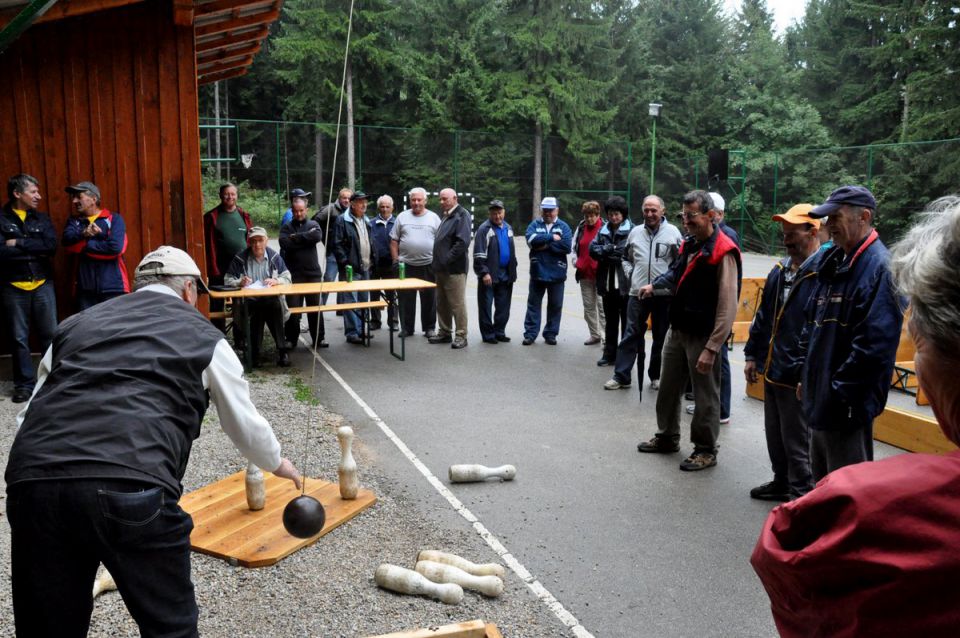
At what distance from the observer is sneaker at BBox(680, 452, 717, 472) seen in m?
6.00

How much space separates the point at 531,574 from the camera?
14.0ft

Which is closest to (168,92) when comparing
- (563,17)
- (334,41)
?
(334,41)

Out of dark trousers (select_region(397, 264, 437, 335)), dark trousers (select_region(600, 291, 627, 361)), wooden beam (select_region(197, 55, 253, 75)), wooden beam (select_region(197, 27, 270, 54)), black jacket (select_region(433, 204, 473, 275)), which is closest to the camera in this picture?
dark trousers (select_region(600, 291, 627, 361))

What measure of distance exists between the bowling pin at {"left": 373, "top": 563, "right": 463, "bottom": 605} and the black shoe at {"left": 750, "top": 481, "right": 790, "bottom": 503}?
8.42 ft

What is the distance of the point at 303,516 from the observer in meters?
3.81

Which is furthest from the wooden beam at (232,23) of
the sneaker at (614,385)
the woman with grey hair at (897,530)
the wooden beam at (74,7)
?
the woman with grey hair at (897,530)

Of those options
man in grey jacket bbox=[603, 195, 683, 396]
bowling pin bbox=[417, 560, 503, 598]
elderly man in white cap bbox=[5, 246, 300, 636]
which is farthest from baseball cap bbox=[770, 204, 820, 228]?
elderly man in white cap bbox=[5, 246, 300, 636]

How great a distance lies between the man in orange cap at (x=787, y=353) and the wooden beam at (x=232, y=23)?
22.5ft

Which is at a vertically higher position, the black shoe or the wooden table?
the wooden table

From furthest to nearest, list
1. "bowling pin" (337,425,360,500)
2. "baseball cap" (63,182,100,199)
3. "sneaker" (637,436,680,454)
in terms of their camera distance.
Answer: "baseball cap" (63,182,100,199) → "sneaker" (637,436,680,454) → "bowling pin" (337,425,360,500)

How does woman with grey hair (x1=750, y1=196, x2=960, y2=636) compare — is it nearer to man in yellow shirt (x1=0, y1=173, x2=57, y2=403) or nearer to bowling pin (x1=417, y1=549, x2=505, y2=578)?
bowling pin (x1=417, y1=549, x2=505, y2=578)

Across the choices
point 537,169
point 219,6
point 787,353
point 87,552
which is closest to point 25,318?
point 219,6

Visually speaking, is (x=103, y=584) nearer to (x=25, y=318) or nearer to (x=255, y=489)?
(x=255, y=489)

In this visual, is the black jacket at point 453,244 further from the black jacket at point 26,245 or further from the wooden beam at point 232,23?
the black jacket at point 26,245
